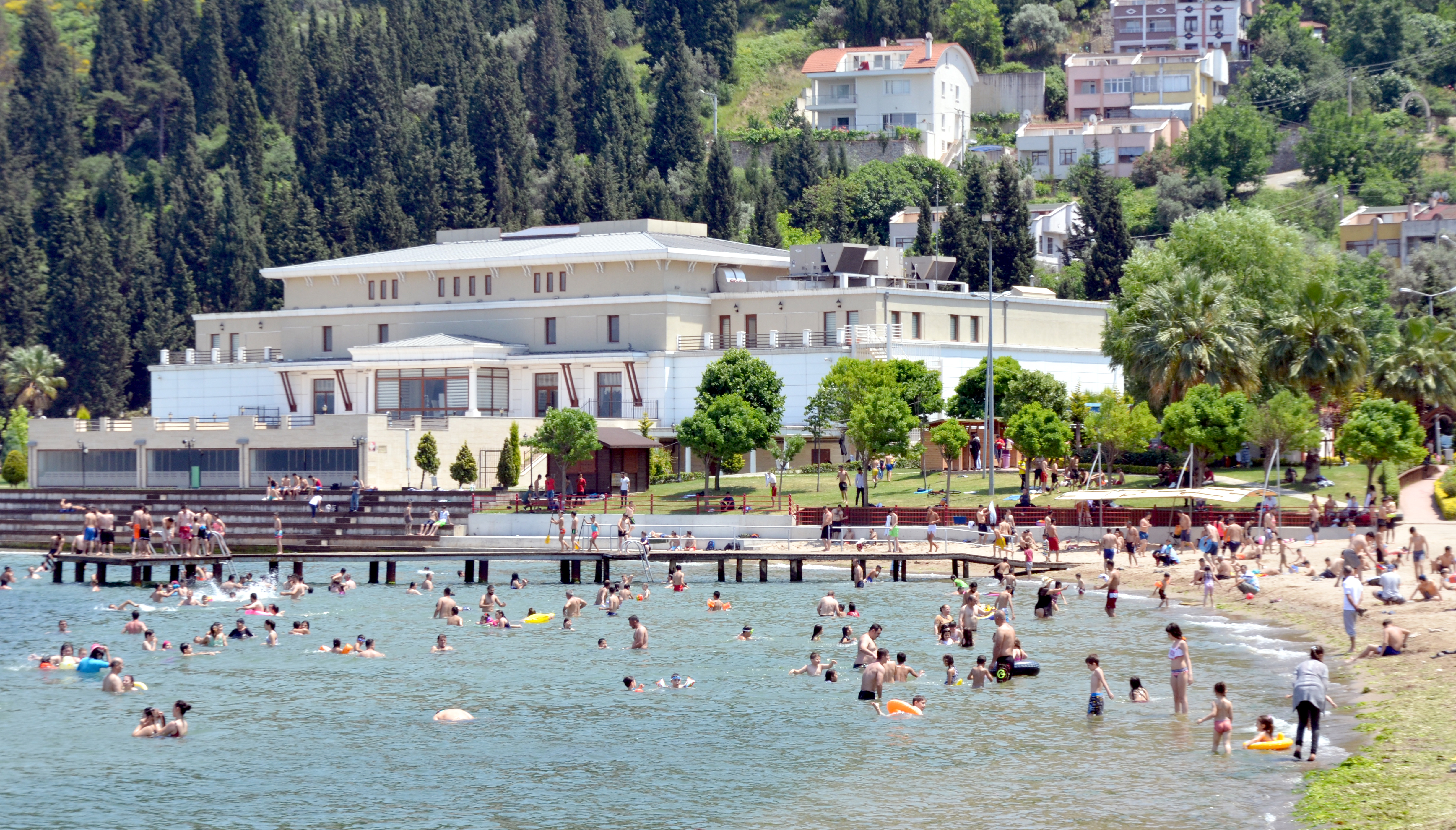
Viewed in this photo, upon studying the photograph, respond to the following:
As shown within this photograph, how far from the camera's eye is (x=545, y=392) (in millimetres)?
83938

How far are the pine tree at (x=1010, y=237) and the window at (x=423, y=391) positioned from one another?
115 ft

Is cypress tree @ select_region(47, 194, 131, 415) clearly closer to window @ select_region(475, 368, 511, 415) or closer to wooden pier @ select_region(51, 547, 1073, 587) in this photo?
window @ select_region(475, 368, 511, 415)

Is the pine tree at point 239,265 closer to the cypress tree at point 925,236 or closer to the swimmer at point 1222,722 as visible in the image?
→ the cypress tree at point 925,236

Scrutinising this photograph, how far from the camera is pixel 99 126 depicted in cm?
15600

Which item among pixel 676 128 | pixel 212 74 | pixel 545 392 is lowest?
pixel 545 392

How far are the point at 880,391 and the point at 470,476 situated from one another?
18971 millimetres

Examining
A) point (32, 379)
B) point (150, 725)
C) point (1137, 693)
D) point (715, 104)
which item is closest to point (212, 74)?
point (715, 104)

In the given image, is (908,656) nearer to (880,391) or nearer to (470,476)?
(880,391)

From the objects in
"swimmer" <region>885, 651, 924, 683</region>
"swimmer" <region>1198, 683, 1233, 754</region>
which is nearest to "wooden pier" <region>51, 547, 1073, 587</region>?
"swimmer" <region>885, 651, 924, 683</region>

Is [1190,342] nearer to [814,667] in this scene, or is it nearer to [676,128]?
[814,667]

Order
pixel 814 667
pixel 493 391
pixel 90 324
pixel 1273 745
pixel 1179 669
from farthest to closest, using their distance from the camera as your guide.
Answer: pixel 90 324
pixel 493 391
pixel 814 667
pixel 1179 669
pixel 1273 745

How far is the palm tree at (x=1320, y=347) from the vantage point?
65.7 m

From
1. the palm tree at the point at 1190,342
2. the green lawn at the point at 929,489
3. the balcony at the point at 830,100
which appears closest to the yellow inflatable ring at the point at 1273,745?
the green lawn at the point at 929,489

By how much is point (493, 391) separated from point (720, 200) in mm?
38144
